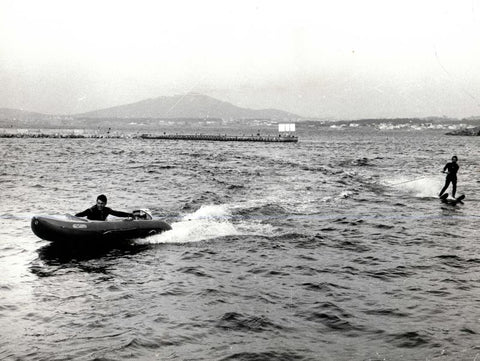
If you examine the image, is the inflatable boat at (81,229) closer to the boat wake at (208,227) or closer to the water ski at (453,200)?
the boat wake at (208,227)

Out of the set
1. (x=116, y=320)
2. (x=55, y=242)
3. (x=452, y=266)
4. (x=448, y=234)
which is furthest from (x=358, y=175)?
(x=116, y=320)

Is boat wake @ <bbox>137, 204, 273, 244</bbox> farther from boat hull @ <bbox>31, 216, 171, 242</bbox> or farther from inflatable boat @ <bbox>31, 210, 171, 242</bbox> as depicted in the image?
boat hull @ <bbox>31, 216, 171, 242</bbox>

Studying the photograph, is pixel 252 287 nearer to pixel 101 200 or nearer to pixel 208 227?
pixel 101 200

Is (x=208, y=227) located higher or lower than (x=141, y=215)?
lower

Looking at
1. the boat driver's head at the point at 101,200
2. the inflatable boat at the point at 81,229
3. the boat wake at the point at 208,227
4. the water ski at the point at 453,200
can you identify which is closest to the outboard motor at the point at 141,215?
the inflatable boat at the point at 81,229

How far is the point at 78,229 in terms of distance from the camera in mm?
15109

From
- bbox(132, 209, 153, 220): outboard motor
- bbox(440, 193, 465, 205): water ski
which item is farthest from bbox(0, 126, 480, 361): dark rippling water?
bbox(440, 193, 465, 205): water ski

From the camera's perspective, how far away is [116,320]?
1008cm

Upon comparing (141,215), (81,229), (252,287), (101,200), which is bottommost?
(252,287)

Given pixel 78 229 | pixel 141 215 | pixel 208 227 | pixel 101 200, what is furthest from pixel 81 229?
pixel 208 227

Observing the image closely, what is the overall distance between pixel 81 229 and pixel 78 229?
0.32ft

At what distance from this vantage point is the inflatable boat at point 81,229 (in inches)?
592

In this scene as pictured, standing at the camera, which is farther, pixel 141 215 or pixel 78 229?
pixel 141 215

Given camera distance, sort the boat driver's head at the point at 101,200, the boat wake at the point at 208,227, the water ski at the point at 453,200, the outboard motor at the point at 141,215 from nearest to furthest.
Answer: the boat driver's head at the point at 101,200
the outboard motor at the point at 141,215
the boat wake at the point at 208,227
the water ski at the point at 453,200
